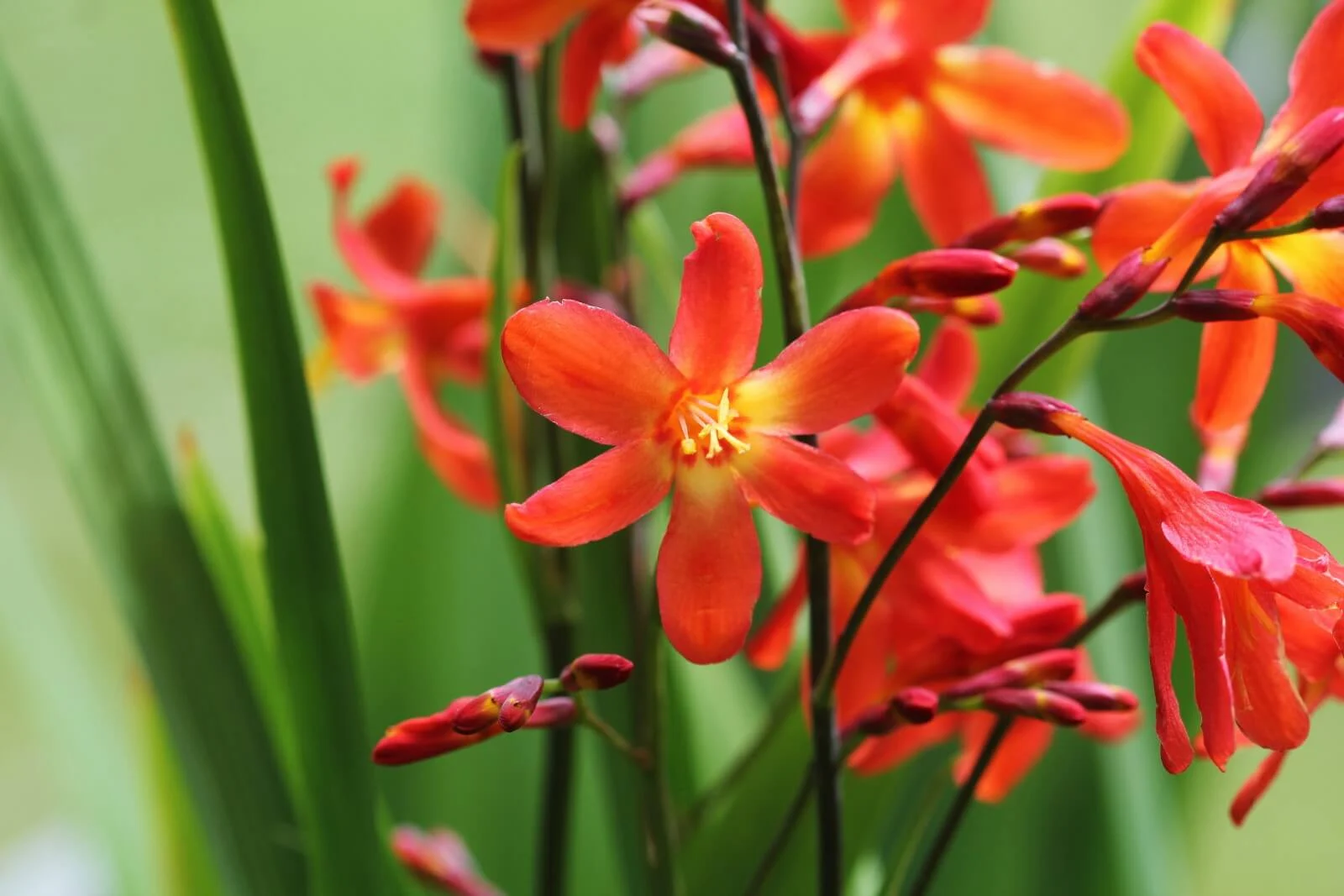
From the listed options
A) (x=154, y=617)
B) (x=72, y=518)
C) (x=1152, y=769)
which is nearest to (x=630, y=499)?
(x=154, y=617)

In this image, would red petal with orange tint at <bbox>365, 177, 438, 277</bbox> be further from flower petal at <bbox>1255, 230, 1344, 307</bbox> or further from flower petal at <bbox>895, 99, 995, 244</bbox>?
flower petal at <bbox>1255, 230, 1344, 307</bbox>

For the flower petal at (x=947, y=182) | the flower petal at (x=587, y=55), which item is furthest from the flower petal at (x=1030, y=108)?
the flower petal at (x=587, y=55)

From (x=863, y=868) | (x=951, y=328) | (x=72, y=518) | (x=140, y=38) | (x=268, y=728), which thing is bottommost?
(x=72, y=518)

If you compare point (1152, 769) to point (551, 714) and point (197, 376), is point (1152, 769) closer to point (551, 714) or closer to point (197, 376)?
point (551, 714)

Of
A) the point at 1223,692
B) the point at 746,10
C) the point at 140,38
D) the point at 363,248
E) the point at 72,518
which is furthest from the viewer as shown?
the point at 72,518

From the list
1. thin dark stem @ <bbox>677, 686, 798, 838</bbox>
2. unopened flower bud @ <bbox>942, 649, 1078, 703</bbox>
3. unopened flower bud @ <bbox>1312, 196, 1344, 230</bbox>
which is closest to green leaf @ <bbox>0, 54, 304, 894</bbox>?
thin dark stem @ <bbox>677, 686, 798, 838</bbox>

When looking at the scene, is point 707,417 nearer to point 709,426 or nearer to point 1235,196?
point 709,426
